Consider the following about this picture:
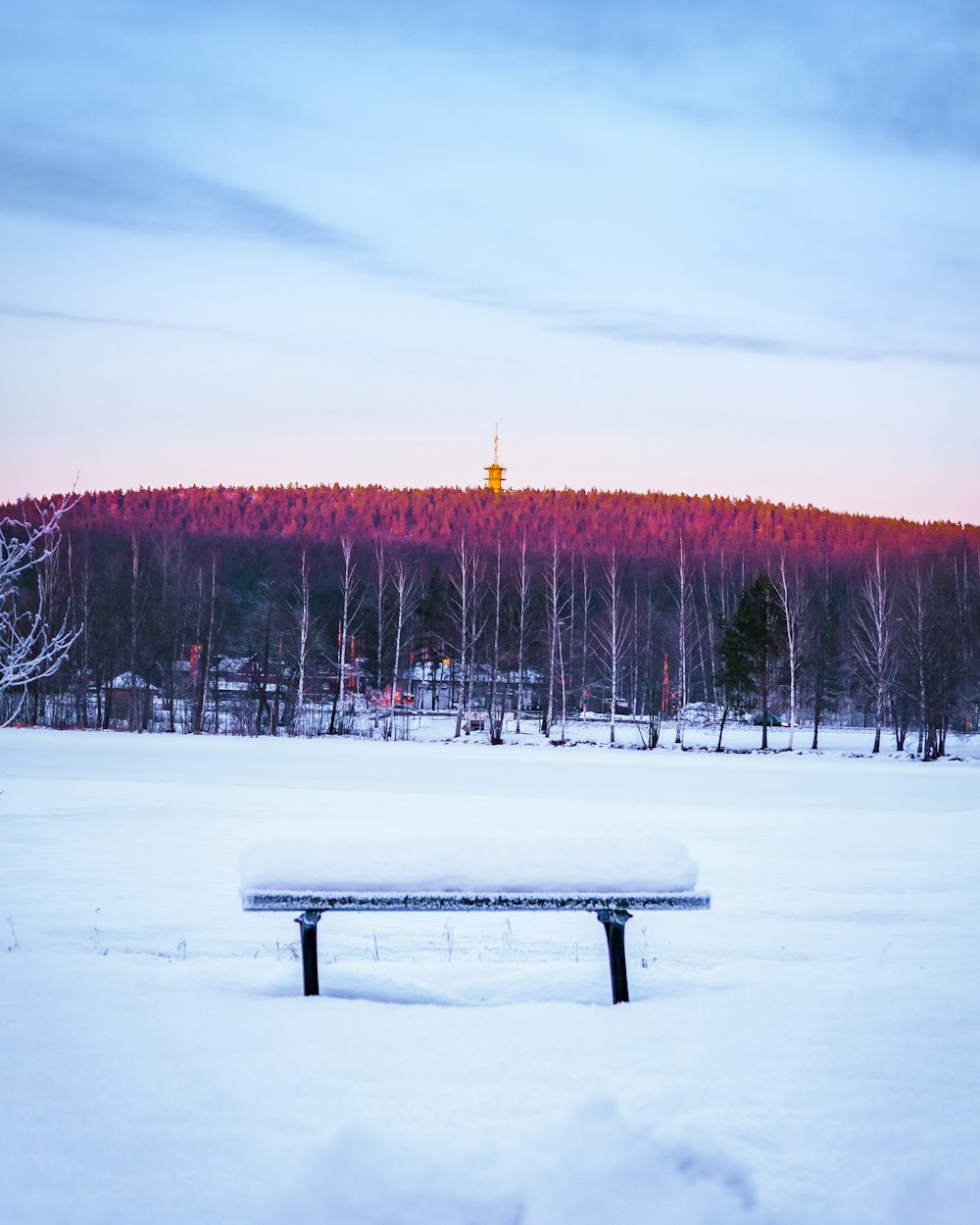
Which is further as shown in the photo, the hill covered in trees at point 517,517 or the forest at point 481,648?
the hill covered in trees at point 517,517

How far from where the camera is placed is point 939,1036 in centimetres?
431

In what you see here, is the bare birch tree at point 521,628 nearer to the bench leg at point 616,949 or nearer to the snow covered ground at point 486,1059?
the snow covered ground at point 486,1059

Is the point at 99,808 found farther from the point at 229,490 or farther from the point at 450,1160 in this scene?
the point at 229,490

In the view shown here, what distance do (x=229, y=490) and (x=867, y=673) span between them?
7784cm

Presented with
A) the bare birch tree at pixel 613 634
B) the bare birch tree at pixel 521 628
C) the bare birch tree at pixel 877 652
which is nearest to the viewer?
the bare birch tree at pixel 877 652

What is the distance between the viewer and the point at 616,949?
480 centimetres

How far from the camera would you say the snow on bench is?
4.61 metres

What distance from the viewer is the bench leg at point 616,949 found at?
4.73 metres

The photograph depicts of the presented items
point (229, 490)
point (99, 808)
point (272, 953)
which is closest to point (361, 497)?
point (229, 490)

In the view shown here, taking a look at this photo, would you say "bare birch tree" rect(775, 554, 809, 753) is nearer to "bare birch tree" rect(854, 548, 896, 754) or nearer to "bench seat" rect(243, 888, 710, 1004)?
"bare birch tree" rect(854, 548, 896, 754)

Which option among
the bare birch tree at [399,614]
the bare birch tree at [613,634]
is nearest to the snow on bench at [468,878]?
the bare birch tree at [613,634]

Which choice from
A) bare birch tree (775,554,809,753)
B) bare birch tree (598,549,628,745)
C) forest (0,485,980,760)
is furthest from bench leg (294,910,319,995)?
bare birch tree (775,554,809,753)

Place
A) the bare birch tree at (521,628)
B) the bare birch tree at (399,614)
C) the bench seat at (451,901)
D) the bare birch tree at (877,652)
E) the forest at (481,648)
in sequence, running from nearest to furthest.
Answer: the bench seat at (451,901), the bare birch tree at (877,652), the bare birch tree at (399,614), the forest at (481,648), the bare birch tree at (521,628)

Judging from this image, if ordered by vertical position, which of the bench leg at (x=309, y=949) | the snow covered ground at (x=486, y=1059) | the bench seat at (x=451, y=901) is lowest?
the snow covered ground at (x=486, y=1059)
